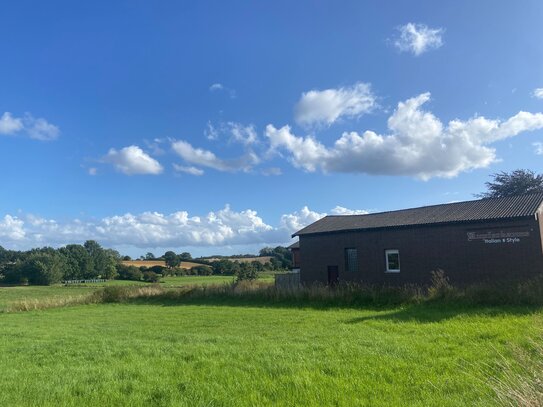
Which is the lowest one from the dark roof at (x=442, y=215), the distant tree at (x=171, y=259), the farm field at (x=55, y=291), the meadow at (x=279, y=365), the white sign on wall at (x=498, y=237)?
the farm field at (x=55, y=291)

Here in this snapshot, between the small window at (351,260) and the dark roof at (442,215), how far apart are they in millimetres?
1737

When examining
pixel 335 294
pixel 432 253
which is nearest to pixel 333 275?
pixel 432 253

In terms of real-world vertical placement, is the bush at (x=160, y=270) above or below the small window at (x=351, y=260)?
below

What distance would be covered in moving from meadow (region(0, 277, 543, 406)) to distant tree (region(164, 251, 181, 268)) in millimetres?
90172

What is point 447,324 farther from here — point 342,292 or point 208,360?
point 342,292

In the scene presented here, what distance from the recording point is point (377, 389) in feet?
19.7

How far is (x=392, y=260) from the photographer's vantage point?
2981cm

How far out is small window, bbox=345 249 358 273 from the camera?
31.7 meters

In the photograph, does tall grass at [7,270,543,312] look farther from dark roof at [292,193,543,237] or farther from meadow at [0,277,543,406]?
dark roof at [292,193,543,237]

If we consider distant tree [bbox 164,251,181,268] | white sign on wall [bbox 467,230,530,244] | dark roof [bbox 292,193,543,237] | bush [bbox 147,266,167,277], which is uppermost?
dark roof [bbox 292,193,543,237]

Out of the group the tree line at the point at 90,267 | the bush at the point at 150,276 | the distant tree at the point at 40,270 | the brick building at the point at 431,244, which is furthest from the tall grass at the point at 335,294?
the distant tree at the point at 40,270

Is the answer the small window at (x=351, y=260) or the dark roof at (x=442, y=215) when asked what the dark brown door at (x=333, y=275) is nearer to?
the small window at (x=351, y=260)

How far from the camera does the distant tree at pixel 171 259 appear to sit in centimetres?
10216

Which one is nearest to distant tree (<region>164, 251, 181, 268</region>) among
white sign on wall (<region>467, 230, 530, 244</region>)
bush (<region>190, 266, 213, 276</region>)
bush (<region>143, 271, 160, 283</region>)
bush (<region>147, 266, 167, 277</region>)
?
bush (<region>147, 266, 167, 277</region>)
